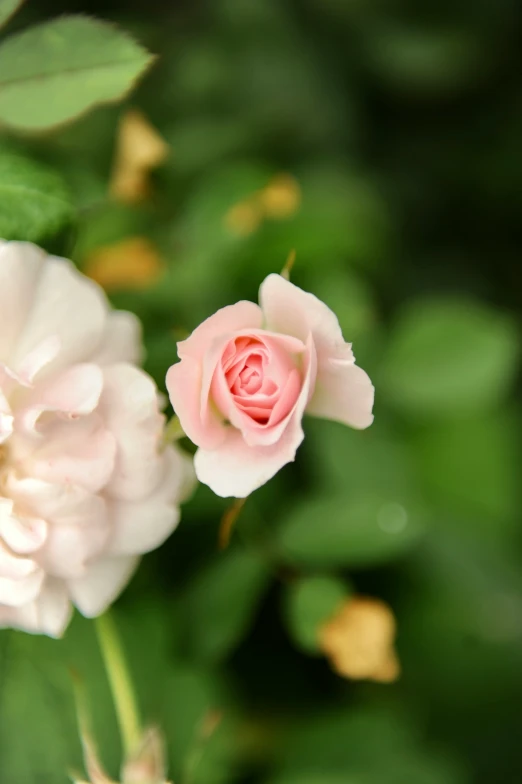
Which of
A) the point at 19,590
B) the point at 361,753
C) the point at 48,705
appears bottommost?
the point at 361,753

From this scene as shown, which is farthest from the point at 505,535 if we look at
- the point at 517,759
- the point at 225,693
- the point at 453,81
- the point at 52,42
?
the point at 52,42

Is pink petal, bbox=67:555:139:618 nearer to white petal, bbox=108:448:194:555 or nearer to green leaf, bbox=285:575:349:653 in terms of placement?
white petal, bbox=108:448:194:555

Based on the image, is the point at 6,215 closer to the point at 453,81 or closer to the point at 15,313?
the point at 15,313

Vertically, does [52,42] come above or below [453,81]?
above

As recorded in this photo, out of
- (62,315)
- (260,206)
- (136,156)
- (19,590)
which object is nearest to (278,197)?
(260,206)

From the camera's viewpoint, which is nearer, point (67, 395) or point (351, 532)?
point (67, 395)

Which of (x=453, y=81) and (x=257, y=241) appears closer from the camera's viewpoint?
(x=257, y=241)

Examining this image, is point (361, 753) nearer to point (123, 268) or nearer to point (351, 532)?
point (351, 532)
